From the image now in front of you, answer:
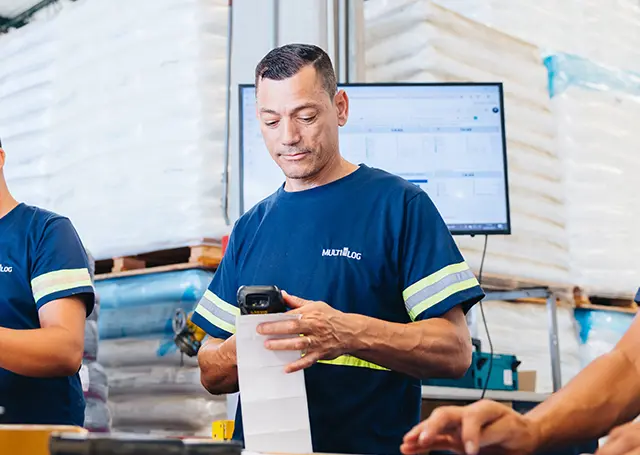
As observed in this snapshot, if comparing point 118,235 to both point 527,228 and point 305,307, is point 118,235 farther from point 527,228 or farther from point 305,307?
point 305,307

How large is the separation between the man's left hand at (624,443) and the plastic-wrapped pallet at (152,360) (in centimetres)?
294

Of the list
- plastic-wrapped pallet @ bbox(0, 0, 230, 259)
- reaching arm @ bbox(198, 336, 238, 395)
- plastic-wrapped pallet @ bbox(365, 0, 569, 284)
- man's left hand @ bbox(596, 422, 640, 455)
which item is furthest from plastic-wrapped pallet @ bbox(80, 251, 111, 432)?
man's left hand @ bbox(596, 422, 640, 455)

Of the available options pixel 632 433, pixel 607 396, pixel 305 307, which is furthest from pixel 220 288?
pixel 632 433

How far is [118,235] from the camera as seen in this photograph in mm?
4266

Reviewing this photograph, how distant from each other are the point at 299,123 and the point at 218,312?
0.48 meters

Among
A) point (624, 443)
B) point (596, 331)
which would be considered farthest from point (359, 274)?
point (596, 331)

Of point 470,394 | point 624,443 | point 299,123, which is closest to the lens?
point 624,443

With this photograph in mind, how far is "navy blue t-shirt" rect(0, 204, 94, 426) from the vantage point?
7.86 feet

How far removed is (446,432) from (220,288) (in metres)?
1.08

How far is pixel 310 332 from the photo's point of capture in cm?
171

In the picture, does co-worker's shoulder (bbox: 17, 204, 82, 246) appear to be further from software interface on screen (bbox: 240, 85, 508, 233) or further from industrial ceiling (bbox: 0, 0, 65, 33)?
industrial ceiling (bbox: 0, 0, 65, 33)

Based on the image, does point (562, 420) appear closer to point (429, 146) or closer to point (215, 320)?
point (215, 320)

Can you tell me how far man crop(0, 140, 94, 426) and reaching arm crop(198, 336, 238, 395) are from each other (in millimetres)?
452

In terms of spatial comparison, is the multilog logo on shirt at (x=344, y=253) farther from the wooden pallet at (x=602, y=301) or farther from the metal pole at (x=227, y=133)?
the wooden pallet at (x=602, y=301)
